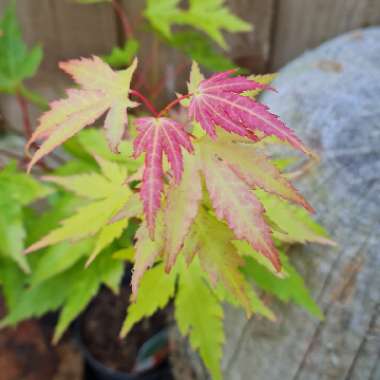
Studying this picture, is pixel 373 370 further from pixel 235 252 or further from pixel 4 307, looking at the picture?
pixel 4 307

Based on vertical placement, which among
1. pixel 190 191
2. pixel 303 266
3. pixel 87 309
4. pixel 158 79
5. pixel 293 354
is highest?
pixel 190 191

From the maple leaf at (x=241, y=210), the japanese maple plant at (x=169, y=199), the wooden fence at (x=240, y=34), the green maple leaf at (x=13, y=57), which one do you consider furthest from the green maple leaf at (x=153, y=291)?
the wooden fence at (x=240, y=34)

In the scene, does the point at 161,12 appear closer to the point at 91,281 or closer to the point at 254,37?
the point at 254,37

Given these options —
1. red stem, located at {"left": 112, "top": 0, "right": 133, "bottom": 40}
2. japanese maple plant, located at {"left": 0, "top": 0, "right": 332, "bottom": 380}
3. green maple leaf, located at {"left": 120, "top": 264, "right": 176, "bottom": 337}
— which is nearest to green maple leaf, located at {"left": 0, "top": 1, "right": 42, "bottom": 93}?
japanese maple plant, located at {"left": 0, "top": 0, "right": 332, "bottom": 380}

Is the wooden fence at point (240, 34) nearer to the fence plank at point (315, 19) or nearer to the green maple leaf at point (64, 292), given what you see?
the fence plank at point (315, 19)

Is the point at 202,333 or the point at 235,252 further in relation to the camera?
the point at 202,333

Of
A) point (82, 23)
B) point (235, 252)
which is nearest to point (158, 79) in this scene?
point (82, 23)
